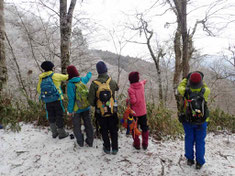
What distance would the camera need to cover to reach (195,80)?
2.37 meters

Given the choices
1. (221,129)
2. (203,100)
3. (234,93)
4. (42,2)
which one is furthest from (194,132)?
(234,93)

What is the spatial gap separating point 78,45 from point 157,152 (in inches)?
184

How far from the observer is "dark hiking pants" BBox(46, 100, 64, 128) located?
317 centimetres

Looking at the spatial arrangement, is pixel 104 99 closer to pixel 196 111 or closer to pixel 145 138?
pixel 145 138

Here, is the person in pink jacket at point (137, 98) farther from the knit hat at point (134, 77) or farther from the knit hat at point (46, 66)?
the knit hat at point (46, 66)

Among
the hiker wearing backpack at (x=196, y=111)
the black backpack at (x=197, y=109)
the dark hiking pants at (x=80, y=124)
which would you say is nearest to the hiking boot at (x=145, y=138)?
the hiker wearing backpack at (x=196, y=111)

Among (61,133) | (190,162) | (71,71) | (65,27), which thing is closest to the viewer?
(190,162)

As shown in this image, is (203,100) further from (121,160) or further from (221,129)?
(221,129)

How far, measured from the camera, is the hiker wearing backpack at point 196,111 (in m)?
2.43

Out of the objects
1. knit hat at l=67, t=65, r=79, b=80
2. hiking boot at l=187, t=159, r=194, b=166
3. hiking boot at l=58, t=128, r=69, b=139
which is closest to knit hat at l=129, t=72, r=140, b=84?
knit hat at l=67, t=65, r=79, b=80

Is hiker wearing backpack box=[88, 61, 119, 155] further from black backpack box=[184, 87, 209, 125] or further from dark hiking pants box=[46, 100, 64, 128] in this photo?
black backpack box=[184, 87, 209, 125]

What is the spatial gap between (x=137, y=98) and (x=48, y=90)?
188 centimetres

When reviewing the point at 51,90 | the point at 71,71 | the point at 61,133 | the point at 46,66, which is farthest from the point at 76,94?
the point at 61,133

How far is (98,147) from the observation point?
3164mm
